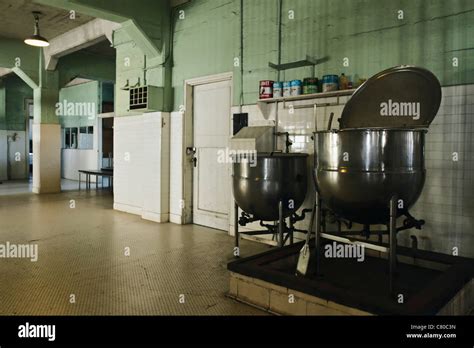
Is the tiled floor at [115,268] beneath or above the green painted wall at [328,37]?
beneath

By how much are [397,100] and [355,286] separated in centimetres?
146

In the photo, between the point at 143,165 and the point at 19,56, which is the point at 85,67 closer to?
the point at 19,56

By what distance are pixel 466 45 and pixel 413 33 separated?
1.48ft

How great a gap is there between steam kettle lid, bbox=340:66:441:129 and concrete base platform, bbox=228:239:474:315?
3.61 ft

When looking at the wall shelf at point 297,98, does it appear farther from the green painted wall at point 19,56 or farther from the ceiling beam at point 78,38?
the green painted wall at point 19,56

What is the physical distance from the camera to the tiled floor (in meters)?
2.60

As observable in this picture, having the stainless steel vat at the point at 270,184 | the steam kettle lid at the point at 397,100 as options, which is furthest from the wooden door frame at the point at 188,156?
the steam kettle lid at the point at 397,100

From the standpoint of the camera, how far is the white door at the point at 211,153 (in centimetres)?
498

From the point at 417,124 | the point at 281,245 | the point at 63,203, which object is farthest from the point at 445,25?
the point at 63,203

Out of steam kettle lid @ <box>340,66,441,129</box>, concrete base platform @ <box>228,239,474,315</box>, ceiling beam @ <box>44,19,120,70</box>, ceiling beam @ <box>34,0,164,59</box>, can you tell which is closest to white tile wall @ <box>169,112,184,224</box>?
ceiling beam @ <box>34,0,164,59</box>

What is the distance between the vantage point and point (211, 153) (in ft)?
17.1

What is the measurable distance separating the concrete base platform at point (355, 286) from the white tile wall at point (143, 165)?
9.74ft

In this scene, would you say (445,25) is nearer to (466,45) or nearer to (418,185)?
(466,45)
